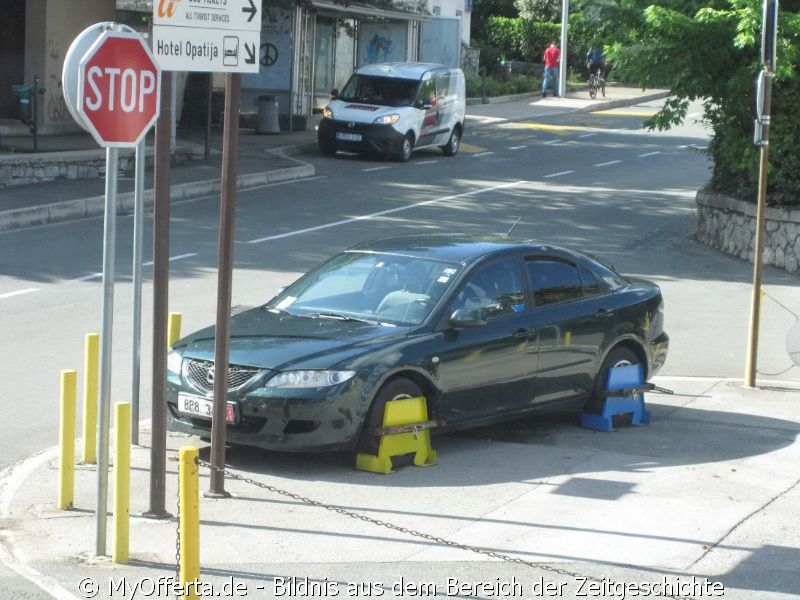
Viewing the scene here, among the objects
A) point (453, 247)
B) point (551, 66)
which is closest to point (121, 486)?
point (453, 247)

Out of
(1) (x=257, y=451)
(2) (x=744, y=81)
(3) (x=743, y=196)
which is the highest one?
(2) (x=744, y=81)

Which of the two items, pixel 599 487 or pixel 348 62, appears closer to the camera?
pixel 599 487

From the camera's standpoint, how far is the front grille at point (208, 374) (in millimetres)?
8414

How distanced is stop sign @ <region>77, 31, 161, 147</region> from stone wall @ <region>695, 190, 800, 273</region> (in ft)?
45.3

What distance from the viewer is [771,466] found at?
919 cm

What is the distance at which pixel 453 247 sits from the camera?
9844 millimetres

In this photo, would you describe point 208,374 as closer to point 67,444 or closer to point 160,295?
point 67,444

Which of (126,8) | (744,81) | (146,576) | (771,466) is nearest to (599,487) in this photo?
(771,466)

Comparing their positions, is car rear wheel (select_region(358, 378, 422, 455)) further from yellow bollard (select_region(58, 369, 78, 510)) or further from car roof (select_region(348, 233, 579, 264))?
yellow bollard (select_region(58, 369, 78, 510))

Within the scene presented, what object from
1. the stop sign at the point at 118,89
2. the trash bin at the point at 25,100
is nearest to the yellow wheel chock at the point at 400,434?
the stop sign at the point at 118,89

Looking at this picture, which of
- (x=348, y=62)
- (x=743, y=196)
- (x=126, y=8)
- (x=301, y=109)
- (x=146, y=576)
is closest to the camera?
(x=146, y=576)

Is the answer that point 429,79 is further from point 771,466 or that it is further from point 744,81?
point 771,466

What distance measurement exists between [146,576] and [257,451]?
2.71 metres

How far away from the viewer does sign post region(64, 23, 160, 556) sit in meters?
6.39
